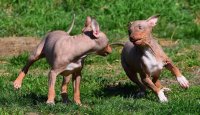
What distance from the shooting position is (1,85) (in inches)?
420

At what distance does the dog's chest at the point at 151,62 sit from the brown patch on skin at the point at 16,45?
15.1 ft

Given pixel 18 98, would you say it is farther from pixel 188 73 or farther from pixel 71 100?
pixel 188 73

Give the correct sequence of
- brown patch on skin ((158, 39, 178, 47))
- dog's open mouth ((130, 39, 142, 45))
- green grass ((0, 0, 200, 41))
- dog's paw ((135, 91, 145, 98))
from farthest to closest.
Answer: green grass ((0, 0, 200, 41)), brown patch on skin ((158, 39, 178, 47)), dog's paw ((135, 91, 145, 98)), dog's open mouth ((130, 39, 142, 45))

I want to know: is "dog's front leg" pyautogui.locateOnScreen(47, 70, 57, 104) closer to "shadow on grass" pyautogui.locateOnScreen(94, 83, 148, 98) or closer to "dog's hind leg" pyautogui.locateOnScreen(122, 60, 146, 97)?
"shadow on grass" pyautogui.locateOnScreen(94, 83, 148, 98)

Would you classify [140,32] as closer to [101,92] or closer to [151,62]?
[151,62]

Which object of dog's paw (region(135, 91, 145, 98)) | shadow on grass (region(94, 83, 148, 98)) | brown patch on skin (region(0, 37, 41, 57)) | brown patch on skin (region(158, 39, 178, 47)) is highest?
dog's paw (region(135, 91, 145, 98))

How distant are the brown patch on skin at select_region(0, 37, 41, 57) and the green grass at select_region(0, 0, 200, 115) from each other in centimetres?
35

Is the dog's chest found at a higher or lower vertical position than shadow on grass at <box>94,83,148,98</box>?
higher

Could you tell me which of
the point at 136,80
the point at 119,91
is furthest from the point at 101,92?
the point at 136,80

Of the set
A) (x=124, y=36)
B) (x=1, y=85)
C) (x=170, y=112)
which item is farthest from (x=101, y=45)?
(x=124, y=36)

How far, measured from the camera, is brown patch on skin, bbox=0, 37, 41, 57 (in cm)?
1410

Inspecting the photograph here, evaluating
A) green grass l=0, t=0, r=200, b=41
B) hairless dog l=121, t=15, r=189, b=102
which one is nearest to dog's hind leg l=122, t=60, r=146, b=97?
hairless dog l=121, t=15, r=189, b=102

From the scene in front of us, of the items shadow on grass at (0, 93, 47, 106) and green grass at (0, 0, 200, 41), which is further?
green grass at (0, 0, 200, 41)

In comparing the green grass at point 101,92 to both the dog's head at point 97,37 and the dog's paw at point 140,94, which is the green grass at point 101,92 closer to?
the dog's paw at point 140,94
